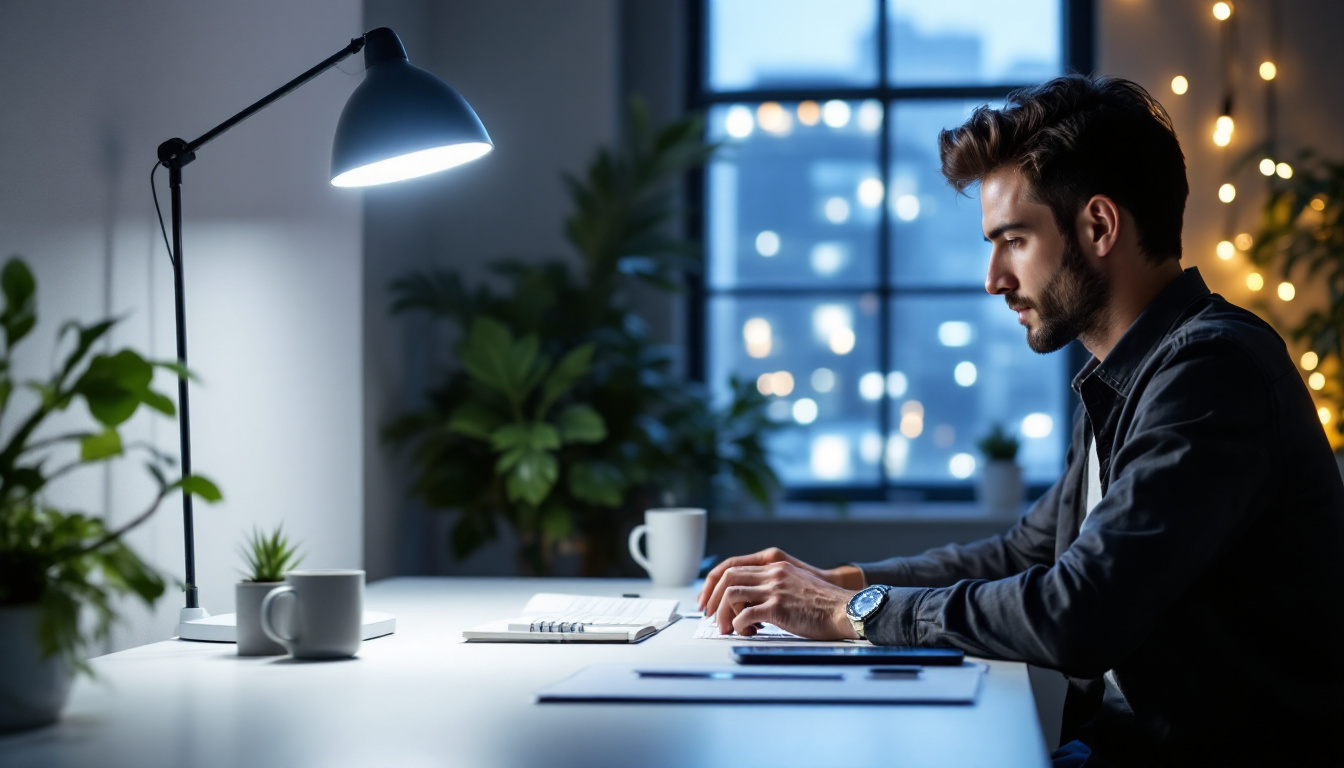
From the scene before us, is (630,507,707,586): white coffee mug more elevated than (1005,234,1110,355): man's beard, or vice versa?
(1005,234,1110,355): man's beard

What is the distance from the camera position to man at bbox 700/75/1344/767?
118cm

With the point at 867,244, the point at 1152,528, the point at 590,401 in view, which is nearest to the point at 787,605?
the point at 1152,528

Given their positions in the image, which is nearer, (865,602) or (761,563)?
(865,602)

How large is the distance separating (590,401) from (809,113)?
139 centimetres

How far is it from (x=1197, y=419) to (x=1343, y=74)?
9.62 ft

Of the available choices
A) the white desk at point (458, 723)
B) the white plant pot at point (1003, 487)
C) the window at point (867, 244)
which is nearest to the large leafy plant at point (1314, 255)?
the window at point (867, 244)

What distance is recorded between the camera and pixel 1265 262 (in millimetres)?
3488

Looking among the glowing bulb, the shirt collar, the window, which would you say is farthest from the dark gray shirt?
the glowing bulb

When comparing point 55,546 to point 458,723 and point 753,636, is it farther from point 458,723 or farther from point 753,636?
point 753,636

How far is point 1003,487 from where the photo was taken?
3.64m

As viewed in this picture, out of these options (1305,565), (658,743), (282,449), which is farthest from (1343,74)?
(658,743)

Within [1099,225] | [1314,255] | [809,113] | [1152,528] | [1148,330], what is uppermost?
[809,113]

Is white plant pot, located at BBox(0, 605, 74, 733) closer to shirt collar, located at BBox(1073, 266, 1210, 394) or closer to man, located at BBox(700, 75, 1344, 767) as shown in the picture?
man, located at BBox(700, 75, 1344, 767)

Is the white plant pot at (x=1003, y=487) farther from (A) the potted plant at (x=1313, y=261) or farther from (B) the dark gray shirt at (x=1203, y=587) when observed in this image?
(B) the dark gray shirt at (x=1203, y=587)
